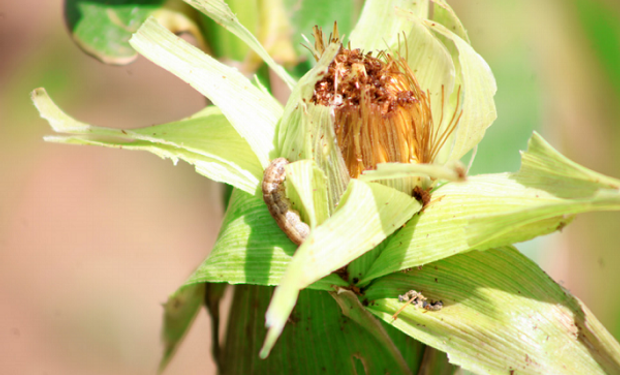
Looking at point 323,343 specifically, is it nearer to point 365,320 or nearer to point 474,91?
point 365,320

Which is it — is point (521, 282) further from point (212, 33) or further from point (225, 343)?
point (212, 33)

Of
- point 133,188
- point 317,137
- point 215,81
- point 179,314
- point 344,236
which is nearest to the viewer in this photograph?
point 344,236

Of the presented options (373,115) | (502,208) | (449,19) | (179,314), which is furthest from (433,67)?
(179,314)

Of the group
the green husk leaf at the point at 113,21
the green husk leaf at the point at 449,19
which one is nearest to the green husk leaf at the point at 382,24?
the green husk leaf at the point at 449,19

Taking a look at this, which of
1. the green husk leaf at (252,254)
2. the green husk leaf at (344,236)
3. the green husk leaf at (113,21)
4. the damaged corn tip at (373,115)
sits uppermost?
the green husk leaf at (113,21)

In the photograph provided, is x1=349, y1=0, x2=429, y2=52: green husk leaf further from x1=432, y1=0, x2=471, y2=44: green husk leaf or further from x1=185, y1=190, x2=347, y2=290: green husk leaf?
x1=185, y1=190, x2=347, y2=290: green husk leaf

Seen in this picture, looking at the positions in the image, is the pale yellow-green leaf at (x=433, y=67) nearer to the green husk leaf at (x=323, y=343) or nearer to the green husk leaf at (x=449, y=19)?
the green husk leaf at (x=449, y=19)
